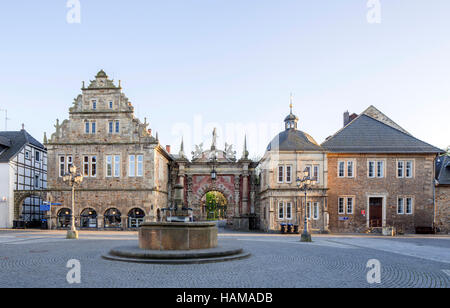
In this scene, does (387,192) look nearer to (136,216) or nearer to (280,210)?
(280,210)

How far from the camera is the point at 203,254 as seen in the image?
511 inches

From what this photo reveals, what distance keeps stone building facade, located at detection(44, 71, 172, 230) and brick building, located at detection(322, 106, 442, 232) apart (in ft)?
58.2

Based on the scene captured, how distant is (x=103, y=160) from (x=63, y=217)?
22.7 ft

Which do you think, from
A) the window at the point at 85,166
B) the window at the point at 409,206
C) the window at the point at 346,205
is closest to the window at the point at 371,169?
the window at the point at 346,205

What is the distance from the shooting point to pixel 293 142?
35219 millimetres

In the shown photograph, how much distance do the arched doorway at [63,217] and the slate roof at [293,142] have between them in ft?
67.9

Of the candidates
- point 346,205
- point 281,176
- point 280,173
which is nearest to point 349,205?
point 346,205

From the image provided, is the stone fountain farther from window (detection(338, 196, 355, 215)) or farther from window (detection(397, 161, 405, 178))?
window (detection(397, 161, 405, 178))

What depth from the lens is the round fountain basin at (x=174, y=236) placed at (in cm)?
1405

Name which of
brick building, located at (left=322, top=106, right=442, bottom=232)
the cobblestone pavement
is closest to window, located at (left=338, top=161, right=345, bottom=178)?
brick building, located at (left=322, top=106, right=442, bottom=232)

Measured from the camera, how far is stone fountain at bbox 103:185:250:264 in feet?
41.8

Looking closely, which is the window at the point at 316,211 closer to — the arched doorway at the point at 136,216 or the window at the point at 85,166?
the arched doorway at the point at 136,216

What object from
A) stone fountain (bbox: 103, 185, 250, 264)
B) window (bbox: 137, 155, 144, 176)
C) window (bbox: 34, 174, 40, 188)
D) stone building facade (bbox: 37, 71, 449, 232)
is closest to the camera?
stone fountain (bbox: 103, 185, 250, 264)
